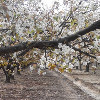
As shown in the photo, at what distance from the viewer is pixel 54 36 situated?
5.38 m

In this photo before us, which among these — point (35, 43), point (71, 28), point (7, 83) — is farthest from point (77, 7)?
point (7, 83)

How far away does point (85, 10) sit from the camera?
6547 mm

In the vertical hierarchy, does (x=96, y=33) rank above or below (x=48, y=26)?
below

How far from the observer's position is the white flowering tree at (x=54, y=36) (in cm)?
352

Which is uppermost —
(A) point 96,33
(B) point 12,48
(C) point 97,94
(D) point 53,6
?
(D) point 53,6

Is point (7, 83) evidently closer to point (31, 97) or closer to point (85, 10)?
point (31, 97)

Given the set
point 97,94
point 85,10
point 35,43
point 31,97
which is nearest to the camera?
point 35,43

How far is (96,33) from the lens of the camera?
4219mm

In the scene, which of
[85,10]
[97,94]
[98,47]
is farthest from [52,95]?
[98,47]

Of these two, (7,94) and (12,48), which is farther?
(7,94)

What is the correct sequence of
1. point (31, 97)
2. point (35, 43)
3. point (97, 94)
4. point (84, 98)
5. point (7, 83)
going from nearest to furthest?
point (35, 43) → point (31, 97) → point (84, 98) → point (97, 94) → point (7, 83)

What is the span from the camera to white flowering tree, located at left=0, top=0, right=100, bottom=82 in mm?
3522

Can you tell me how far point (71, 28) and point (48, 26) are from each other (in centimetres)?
131

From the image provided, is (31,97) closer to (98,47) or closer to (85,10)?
(85,10)
